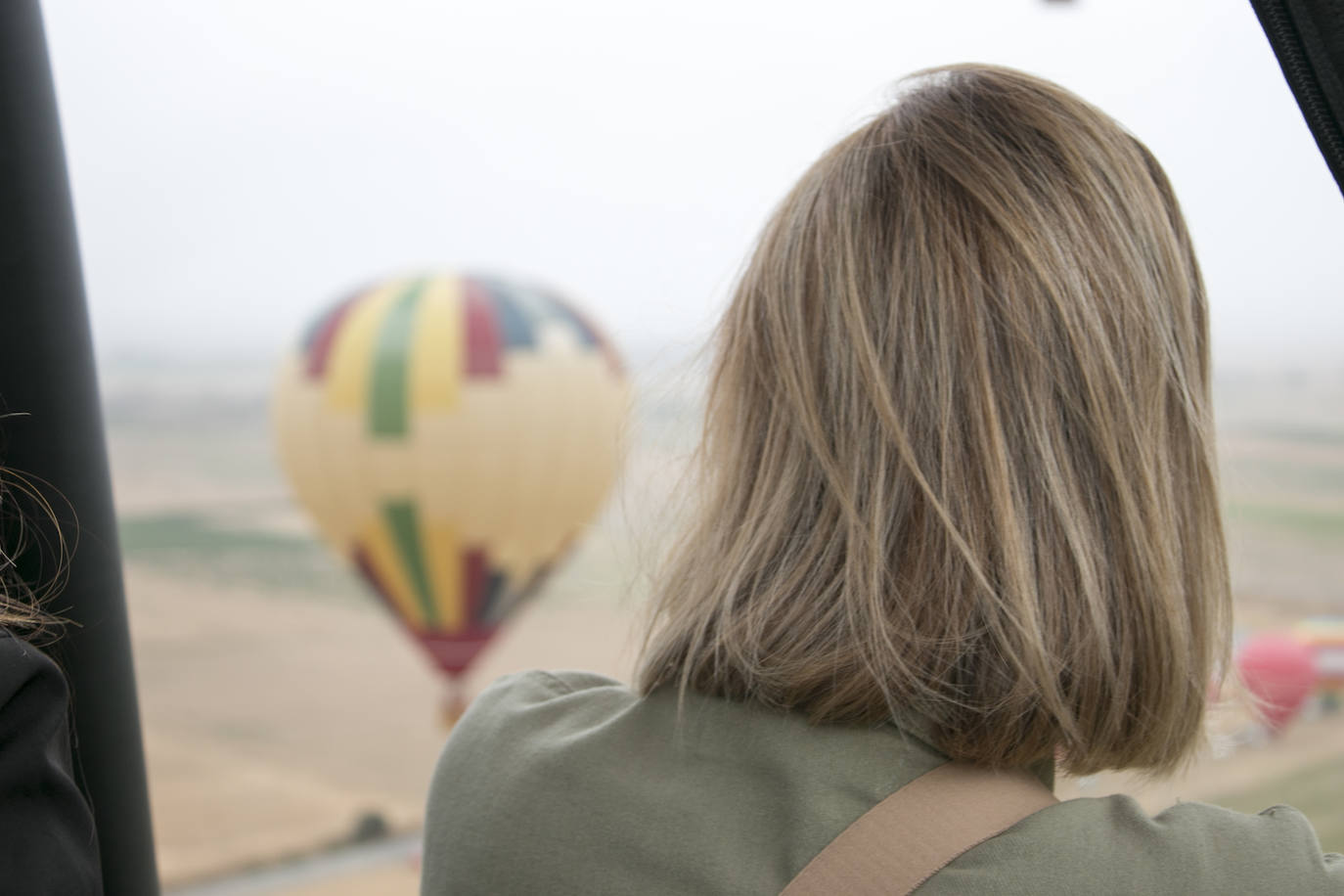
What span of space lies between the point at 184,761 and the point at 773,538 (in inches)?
480

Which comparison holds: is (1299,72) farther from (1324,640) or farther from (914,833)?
(1324,640)

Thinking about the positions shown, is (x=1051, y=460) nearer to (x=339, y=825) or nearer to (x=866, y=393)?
(x=866, y=393)

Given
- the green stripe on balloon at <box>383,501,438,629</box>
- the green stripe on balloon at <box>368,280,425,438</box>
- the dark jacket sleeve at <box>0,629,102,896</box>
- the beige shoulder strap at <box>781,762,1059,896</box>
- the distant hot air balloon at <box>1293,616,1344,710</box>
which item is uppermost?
the dark jacket sleeve at <box>0,629,102,896</box>

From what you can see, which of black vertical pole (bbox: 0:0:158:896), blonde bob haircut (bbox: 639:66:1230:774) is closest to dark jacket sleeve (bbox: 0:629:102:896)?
black vertical pole (bbox: 0:0:158:896)

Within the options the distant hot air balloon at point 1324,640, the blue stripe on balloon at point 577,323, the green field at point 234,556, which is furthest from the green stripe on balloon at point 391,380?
the green field at point 234,556

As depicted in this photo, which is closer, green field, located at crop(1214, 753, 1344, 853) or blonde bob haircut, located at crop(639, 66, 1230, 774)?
blonde bob haircut, located at crop(639, 66, 1230, 774)

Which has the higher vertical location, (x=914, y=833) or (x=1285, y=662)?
(x=914, y=833)

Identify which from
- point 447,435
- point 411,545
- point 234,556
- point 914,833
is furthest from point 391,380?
point 234,556

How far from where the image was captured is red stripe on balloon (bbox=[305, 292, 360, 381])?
5.36m

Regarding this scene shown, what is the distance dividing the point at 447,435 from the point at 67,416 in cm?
484

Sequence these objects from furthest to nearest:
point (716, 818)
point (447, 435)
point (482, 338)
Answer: point (482, 338) < point (447, 435) < point (716, 818)

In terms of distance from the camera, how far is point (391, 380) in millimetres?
5281

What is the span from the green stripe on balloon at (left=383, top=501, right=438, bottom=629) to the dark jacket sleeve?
5.04 m

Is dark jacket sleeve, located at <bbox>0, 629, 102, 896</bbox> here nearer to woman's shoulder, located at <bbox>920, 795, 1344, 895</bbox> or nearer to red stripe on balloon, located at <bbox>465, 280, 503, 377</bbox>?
woman's shoulder, located at <bbox>920, 795, 1344, 895</bbox>
